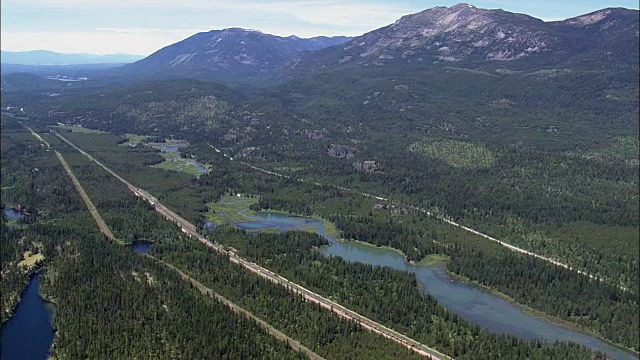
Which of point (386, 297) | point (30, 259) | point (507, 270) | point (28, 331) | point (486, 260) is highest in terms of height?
point (386, 297)

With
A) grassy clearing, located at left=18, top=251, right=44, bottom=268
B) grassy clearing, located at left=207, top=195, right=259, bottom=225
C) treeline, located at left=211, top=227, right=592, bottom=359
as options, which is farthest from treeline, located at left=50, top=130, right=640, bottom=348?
grassy clearing, located at left=18, top=251, right=44, bottom=268

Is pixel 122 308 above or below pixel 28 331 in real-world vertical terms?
above

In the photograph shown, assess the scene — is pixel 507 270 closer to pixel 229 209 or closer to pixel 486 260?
pixel 486 260

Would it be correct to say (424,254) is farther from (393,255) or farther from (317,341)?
(317,341)

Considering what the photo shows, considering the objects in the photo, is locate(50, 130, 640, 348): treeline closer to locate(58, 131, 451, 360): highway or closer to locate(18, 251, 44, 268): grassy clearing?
locate(58, 131, 451, 360): highway

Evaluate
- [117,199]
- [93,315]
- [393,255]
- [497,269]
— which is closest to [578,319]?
[497,269]

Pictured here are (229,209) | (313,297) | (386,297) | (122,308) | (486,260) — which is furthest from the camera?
(229,209)

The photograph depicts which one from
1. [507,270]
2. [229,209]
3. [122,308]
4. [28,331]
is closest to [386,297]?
[507,270]

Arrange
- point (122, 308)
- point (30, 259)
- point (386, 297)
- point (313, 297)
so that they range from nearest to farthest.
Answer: point (122, 308), point (386, 297), point (313, 297), point (30, 259)
